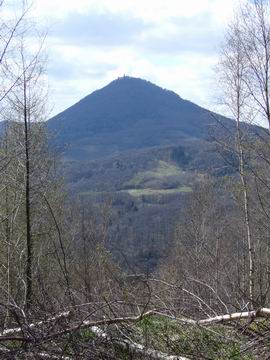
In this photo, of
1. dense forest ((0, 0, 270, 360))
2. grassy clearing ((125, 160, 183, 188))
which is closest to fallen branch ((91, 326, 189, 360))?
dense forest ((0, 0, 270, 360))

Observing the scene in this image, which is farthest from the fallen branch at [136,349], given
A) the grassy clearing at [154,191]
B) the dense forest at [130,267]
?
the grassy clearing at [154,191]

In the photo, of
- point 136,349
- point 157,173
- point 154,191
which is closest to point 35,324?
point 136,349

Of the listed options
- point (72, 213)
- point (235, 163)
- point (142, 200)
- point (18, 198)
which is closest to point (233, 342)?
point (235, 163)

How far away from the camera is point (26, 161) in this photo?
13250 mm

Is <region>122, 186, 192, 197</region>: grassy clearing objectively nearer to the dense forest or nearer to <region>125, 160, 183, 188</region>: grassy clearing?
<region>125, 160, 183, 188</region>: grassy clearing

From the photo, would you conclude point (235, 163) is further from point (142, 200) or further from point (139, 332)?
point (142, 200)

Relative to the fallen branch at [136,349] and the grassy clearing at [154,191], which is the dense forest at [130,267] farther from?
the grassy clearing at [154,191]

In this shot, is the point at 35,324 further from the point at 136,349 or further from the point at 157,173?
the point at 157,173

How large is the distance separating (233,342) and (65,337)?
127cm

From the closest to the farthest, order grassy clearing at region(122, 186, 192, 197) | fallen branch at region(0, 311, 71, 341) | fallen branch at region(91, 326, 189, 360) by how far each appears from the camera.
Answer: fallen branch at region(91, 326, 189, 360) → fallen branch at region(0, 311, 71, 341) → grassy clearing at region(122, 186, 192, 197)

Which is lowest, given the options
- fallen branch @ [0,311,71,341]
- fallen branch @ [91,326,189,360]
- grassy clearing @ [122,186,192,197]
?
grassy clearing @ [122,186,192,197]

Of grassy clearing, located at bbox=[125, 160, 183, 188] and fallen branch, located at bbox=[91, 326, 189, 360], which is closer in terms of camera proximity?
fallen branch, located at bbox=[91, 326, 189, 360]

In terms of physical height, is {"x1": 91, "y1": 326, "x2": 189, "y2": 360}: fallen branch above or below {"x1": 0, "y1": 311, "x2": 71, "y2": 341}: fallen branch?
below

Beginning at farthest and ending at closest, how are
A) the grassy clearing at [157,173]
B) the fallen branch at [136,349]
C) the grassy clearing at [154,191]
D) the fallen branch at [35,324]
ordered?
the grassy clearing at [157,173] → the grassy clearing at [154,191] → the fallen branch at [35,324] → the fallen branch at [136,349]
